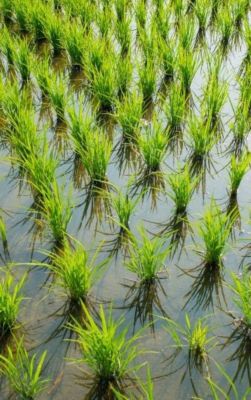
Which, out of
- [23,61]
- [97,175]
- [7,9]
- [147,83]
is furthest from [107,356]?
[7,9]

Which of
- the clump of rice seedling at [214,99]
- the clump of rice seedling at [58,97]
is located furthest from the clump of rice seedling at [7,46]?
the clump of rice seedling at [214,99]

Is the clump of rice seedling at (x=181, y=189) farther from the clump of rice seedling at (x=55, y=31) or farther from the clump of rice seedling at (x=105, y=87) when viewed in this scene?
the clump of rice seedling at (x=55, y=31)

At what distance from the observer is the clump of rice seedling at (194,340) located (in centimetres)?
175

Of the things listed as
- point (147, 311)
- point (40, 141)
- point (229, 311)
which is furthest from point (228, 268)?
point (40, 141)

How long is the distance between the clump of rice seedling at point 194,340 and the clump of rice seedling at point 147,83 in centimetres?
173

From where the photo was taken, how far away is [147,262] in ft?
6.48

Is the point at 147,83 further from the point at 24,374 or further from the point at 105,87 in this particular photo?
the point at 24,374

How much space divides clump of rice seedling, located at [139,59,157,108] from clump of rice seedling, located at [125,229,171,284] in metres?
1.37

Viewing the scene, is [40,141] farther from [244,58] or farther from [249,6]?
[249,6]

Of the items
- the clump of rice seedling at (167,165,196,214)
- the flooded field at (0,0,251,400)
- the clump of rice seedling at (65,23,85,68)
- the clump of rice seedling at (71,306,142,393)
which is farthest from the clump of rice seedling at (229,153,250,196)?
the clump of rice seedling at (65,23,85,68)

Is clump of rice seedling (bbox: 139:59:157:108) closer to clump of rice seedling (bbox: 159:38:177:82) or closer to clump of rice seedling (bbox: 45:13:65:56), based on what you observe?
clump of rice seedling (bbox: 159:38:177:82)

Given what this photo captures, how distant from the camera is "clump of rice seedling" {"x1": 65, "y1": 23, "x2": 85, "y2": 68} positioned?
11.6 feet

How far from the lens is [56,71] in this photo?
A: 373cm

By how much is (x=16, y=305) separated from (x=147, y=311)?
1.69 feet
